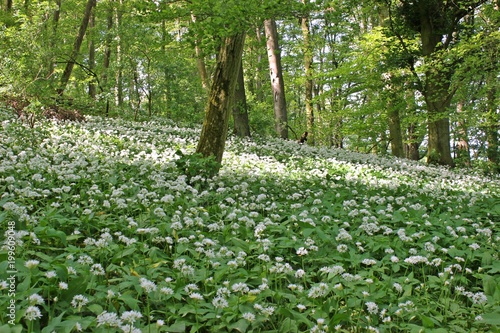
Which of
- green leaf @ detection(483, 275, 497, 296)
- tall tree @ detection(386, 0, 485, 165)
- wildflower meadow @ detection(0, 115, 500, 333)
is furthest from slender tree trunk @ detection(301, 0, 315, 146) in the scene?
green leaf @ detection(483, 275, 497, 296)

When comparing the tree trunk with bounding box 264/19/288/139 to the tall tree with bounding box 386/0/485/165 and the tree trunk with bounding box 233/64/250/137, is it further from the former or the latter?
the tall tree with bounding box 386/0/485/165

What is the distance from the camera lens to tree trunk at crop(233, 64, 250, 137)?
12999 millimetres

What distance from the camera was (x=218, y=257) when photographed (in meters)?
3.71

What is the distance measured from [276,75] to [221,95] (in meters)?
8.41

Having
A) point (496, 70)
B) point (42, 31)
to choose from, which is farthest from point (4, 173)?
point (496, 70)

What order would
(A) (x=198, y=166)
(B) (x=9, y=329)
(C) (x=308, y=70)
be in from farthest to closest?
(C) (x=308, y=70) → (A) (x=198, y=166) → (B) (x=9, y=329)

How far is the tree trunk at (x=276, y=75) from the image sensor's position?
15047 millimetres

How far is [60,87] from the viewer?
13.8m

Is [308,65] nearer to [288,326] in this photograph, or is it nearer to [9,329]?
[288,326]

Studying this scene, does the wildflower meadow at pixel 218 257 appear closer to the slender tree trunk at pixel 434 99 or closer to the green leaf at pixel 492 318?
the green leaf at pixel 492 318

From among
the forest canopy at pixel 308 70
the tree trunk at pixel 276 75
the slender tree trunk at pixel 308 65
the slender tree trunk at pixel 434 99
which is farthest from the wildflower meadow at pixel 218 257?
the slender tree trunk at pixel 308 65

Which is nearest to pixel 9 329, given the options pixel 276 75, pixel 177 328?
pixel 177 328

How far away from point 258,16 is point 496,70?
789 centimetres

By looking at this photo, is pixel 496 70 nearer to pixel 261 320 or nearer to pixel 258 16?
pixel 258 16
